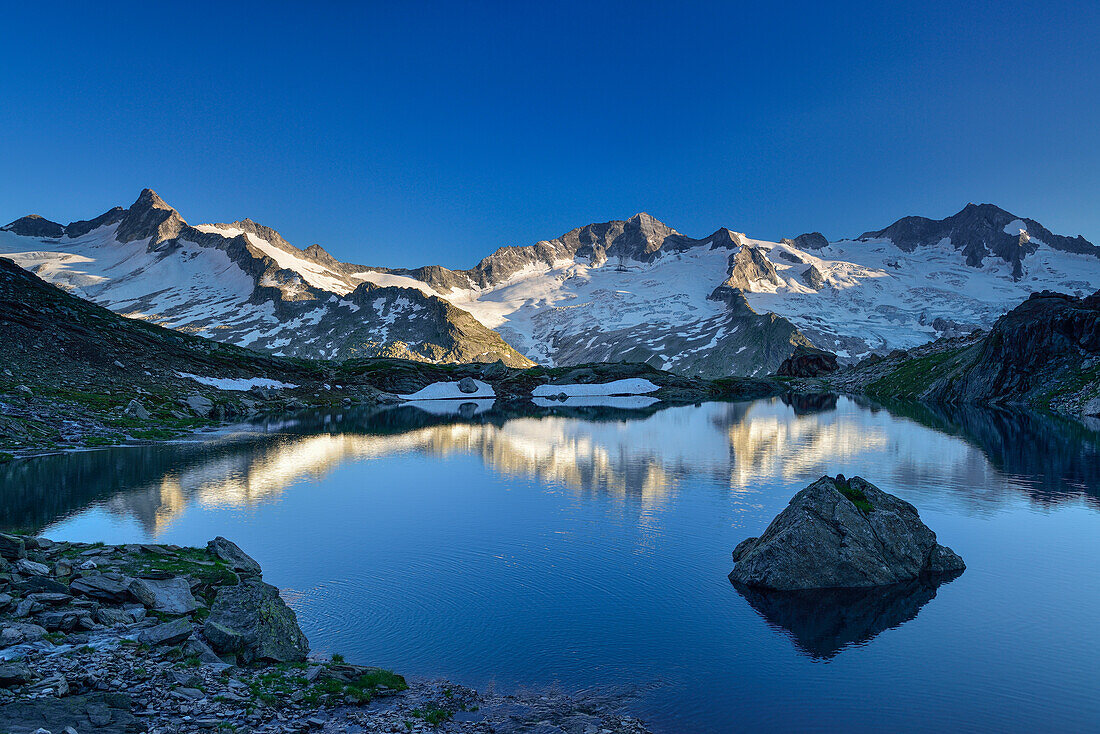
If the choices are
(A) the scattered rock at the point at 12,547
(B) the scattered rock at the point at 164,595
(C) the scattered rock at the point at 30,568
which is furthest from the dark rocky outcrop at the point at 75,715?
(A) the scattered rock at the point at 12,547

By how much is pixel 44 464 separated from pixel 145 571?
1616 inches

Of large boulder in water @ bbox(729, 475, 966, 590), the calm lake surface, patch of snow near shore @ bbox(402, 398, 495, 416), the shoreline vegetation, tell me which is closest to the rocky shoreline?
the calm lake surface

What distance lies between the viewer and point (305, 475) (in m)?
58.0

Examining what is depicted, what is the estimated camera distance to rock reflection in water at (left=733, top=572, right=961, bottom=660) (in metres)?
23.3


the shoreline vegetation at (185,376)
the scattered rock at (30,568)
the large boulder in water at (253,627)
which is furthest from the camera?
the shoreline vegetation at (185,376)

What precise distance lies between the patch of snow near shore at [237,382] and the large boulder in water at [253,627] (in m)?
111

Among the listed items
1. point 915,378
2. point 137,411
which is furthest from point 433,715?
point 915,378

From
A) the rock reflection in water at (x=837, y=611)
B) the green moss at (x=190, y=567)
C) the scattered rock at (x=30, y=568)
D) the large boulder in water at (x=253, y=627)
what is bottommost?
the rock reflection in water at (x=837, y=611)

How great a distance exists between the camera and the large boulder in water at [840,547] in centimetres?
2811

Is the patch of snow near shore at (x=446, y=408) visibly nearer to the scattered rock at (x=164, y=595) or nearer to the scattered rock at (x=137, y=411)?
the scattered rock at (x=137, y=411)

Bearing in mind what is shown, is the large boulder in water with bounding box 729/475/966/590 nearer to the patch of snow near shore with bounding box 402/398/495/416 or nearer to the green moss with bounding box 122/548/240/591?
the green moss with bounding box 122/548/240/591

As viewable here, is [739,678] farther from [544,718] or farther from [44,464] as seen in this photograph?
[44,464]

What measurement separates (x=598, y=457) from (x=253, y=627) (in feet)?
178

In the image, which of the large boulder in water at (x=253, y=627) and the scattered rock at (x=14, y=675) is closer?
the scattered rock at (x=14, y=675)
